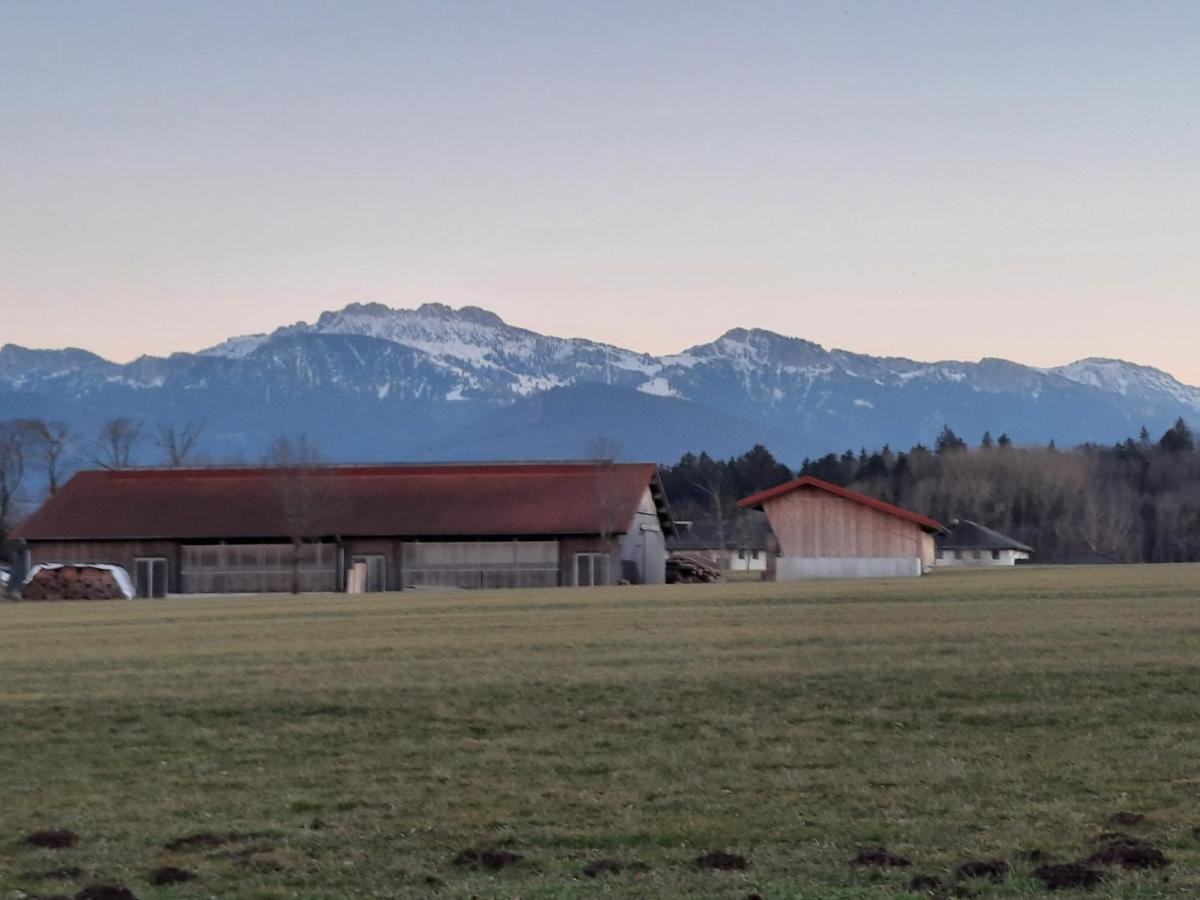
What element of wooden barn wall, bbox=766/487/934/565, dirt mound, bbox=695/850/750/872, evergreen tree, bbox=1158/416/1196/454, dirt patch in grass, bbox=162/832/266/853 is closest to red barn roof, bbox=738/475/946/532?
wooden barn wall, bbox=766/487/934/565

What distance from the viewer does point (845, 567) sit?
230 ft

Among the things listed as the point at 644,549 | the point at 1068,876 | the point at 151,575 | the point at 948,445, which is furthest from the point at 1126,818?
A: the point at 948,445

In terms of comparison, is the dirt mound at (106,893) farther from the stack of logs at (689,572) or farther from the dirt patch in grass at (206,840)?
the stack of logs at (689,572)

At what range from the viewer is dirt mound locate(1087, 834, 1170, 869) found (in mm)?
12016

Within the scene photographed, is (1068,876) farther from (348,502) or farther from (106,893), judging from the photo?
(348,502)

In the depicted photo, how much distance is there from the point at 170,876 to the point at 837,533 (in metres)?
58.9

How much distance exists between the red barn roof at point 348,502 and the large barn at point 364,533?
0.08 meters

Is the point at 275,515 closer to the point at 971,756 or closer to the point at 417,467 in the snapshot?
the point at 417,467

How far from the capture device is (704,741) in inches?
723

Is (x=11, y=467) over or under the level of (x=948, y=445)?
under

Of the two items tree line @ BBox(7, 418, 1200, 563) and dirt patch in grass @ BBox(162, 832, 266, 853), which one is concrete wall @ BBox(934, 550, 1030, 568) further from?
dirt patch in grass @ BBox(162, 832, 266, 853)

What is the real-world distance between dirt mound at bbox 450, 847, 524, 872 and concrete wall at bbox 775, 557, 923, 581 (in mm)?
56552

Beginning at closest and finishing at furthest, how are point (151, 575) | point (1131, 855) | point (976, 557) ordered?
1. point (1131, 855)
2. point (151, 575)
3. point (976, 557)

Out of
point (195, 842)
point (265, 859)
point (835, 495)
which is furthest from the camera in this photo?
point (835, 495)
